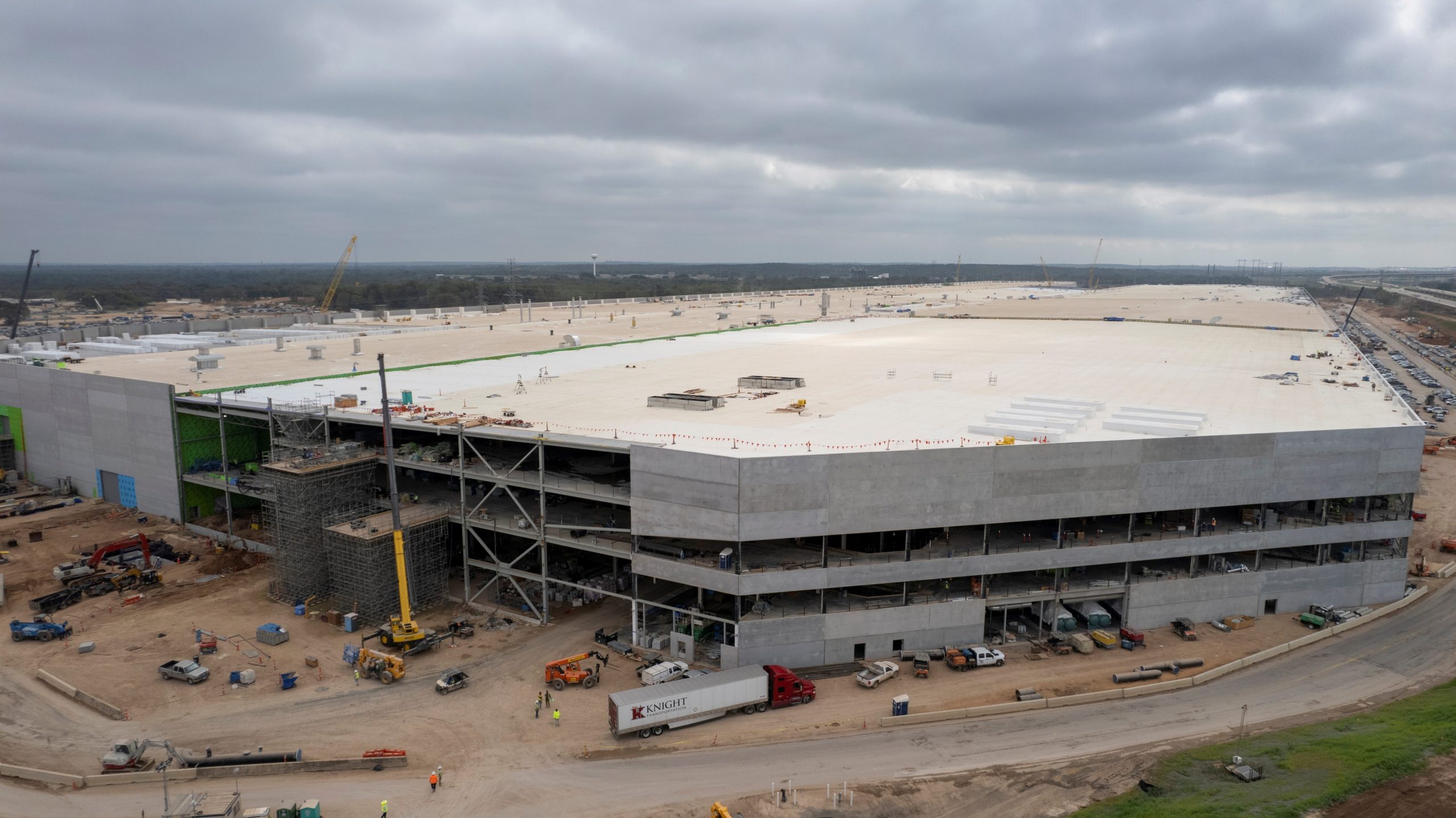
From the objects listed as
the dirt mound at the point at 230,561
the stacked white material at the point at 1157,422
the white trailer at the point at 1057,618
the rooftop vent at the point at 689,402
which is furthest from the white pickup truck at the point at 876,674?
the dirt mound at the point at 230,561

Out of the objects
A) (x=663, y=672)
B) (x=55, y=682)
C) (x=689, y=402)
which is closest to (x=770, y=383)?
(x=689, y=402)

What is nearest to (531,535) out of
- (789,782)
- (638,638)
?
(638,638)

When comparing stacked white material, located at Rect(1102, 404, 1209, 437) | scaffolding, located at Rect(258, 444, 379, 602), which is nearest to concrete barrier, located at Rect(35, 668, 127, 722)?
scaffolding, located at Rect(258, 444, 379, 602)

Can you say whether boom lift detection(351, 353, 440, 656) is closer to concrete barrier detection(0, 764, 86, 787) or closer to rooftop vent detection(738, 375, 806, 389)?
concrete barrier detection(0, 764, 86, 787)

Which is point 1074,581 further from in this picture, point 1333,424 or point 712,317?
point 712,317

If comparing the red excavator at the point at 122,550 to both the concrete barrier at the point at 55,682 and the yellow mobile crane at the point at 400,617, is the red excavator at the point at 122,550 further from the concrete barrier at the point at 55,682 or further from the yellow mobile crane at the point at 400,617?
the yellow mobile crane at the point at 400,617
